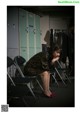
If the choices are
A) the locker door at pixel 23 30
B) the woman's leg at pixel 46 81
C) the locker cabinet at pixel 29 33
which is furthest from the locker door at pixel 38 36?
the woman's leg at pixel 46 81

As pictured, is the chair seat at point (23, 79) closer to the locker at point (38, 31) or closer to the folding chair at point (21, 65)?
the folding chair at point (21, 65)

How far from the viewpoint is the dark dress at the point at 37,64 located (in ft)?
8.57

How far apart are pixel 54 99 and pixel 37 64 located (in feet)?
1.15

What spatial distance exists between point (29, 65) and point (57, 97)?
1.26ft

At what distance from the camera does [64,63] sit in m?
2.62

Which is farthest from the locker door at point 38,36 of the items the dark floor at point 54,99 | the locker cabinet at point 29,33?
the dark floor at point 54,99

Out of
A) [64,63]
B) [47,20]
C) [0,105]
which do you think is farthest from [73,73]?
[0,105]

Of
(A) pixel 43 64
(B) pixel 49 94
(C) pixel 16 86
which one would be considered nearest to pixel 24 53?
(A) pixel 43 64

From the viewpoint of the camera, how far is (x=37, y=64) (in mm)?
2648

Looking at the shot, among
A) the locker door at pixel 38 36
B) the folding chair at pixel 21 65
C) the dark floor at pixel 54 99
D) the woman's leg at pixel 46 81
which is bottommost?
the dark floor at pixel 54 99

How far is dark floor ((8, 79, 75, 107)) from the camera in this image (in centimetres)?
255

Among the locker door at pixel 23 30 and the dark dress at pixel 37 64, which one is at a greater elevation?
the locker door at pixel 23 30
